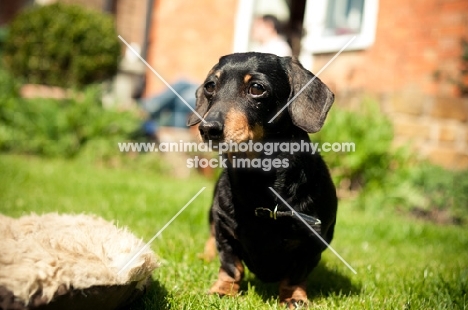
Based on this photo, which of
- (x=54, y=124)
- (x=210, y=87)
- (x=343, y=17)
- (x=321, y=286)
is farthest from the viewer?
(x=343, y=17)

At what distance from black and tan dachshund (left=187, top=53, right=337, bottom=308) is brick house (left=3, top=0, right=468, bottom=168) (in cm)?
368

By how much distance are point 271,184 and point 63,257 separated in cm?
94

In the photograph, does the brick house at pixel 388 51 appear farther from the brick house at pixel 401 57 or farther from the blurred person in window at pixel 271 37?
the blurred person in window at pixel 271 37

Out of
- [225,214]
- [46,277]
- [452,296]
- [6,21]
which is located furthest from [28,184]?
[6,21]

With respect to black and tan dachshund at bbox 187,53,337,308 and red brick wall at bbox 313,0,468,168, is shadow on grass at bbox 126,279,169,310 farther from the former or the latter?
red brick wall at bbox 313,0,468,168

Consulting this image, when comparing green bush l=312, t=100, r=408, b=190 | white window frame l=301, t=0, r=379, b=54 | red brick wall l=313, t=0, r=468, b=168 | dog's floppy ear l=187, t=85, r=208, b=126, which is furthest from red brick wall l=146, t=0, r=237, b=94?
dog's floppy ear l=187, t=85, r=208, b=126

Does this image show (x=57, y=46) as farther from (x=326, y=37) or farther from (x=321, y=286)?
(x=321, y=286)

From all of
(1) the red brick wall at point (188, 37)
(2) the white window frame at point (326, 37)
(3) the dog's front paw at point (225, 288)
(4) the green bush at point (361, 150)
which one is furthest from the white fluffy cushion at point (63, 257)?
(1) the red brick wall at point (188, 37)

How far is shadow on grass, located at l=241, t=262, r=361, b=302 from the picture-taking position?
229 centimetres

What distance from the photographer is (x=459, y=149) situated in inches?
208

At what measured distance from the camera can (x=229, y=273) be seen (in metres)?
2.18

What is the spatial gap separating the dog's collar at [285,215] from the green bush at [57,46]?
5.67 m

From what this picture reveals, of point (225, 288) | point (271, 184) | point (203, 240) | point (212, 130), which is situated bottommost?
point (203, 240)

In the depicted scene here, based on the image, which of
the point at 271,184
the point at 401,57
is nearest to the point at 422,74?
the point at 401,57
